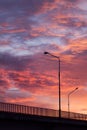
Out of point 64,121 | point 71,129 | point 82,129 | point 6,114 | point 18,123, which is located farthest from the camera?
point 82,129

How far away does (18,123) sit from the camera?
62719 mm

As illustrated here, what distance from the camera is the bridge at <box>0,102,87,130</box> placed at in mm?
59719

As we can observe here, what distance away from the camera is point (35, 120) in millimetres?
65625

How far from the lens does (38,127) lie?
224 ft

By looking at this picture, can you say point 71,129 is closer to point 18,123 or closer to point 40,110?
point 40,110

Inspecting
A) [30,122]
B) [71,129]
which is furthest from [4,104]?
[71,129]

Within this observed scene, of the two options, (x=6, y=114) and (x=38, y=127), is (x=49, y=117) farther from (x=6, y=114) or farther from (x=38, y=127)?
(x=6, y=114)

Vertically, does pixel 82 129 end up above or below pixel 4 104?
below

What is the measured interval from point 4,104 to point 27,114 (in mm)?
5023

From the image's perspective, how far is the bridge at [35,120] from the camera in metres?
59.7

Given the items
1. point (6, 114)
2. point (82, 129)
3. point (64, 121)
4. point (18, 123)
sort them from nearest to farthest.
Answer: point (6, 114) < point (18, 123) < point (64, 121) < point (82, 129)

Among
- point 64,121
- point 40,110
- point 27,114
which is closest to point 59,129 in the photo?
point 64,121

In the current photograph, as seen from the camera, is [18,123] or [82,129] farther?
[82,129]

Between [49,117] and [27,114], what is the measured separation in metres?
7.02
